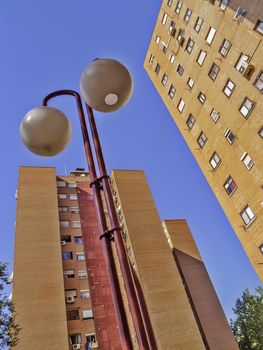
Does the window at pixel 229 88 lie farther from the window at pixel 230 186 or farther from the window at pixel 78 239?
the window at pixel 78 239

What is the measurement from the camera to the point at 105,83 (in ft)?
10.7

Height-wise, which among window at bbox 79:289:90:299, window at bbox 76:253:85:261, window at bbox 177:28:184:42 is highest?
window at bbox 177:28:184:42

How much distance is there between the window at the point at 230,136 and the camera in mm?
15716

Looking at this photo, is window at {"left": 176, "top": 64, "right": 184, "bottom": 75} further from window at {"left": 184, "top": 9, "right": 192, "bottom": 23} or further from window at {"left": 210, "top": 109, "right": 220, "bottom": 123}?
window at {"left": 210, "top": 109, "right": 220, "bottom": 123}

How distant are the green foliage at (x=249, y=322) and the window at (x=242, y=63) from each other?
3367 cm

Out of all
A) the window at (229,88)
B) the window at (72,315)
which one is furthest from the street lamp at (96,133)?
the window at (72,315)

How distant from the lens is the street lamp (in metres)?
2.59

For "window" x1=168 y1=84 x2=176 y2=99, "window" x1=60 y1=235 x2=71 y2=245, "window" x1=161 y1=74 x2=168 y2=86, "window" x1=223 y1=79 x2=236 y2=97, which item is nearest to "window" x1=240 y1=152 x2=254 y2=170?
"window" x1=223 y1=79 x2=236 y2=97

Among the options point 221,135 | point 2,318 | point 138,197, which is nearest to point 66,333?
point 2,318

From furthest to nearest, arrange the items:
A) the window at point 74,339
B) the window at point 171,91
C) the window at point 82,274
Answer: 1. the window at point 82,274
2. the window at point 74,339
3. the window at point 171,91

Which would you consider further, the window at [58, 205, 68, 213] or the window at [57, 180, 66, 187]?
the window at [57, 180, 66, 187]

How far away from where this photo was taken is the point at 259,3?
13.4 m

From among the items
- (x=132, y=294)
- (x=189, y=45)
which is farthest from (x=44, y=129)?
(x=189, y=45)

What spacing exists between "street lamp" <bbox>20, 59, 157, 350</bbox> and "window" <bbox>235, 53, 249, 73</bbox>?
13.1 meters
